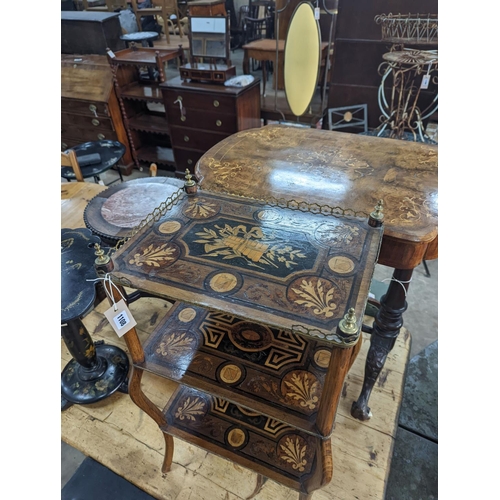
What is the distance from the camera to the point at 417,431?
1.62m

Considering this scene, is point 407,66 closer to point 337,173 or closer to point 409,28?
point 409,28

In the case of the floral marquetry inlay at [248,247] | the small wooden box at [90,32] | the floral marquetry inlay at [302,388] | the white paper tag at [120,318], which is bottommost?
the floral marquetry inlay at [302,388]

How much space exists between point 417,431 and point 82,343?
163 centimetres

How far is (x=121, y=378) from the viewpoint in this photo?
1.67 m

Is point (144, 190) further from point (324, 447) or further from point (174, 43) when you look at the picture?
point (174, 43)

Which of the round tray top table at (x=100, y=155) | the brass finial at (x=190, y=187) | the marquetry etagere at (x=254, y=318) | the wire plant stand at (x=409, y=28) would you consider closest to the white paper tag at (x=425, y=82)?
the wire plant stand at (x=409, y=28)

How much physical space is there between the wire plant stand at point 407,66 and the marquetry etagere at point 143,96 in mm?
1931

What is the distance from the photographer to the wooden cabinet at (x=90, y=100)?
3.37 meters

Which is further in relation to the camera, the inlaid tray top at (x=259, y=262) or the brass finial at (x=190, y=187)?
the brass finial at (x=190, y=187)

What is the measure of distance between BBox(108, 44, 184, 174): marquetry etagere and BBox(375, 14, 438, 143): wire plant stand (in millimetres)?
1931

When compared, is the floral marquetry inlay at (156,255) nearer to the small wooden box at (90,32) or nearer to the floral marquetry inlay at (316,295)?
the floral marquetry inlay at (316,295)

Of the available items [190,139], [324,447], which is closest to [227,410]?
[324,447]

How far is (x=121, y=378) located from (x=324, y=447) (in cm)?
114

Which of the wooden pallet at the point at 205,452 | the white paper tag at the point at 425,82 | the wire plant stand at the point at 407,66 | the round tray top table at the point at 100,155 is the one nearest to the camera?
the wooden pallet at the point at 205,452
